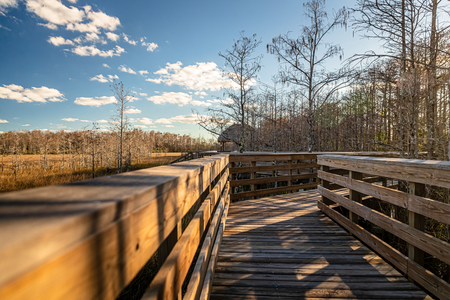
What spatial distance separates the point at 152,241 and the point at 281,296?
1817mm

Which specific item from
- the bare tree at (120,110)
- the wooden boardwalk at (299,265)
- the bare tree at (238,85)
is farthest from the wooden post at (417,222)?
the bare tree at (120,110)

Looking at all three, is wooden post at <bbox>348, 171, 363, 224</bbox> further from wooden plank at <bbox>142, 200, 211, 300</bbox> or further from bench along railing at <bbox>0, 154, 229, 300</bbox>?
bench along railing at <bbox>0, 154, 229, 300</bbox>

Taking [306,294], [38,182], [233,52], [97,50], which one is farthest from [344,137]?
[97,50]

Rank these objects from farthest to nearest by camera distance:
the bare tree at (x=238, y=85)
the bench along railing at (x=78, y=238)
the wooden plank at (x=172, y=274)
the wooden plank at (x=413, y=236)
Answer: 1. the bare tree at (x=238, y=85)
2. the wooden plank at (x=413, y=236)
3. the wooden plank at (x=172, y=274)
4. the bench along railing at (x=78, y=238)

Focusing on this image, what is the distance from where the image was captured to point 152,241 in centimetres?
67

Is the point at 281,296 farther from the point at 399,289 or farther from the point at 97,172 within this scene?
the point at 97,172

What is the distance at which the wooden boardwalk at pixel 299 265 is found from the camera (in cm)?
200

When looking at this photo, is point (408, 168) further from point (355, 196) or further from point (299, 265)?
point (299, 265)

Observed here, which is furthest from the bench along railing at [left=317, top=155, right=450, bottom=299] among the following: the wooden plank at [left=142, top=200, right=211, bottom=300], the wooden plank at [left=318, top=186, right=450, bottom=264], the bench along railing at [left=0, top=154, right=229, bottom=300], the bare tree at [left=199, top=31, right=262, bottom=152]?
the bare tree at [left=199, top=31, right=262, bottom=152]

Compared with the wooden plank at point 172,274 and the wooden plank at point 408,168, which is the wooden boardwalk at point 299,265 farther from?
the wooden plank at point 172,274

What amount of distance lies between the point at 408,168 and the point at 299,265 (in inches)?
60.5

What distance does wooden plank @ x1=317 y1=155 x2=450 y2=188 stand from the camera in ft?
6.09

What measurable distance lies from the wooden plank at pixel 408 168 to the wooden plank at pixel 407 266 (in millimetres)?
820

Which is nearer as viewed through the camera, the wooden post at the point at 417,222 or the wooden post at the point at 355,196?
the wooden post at the point at 417,222
